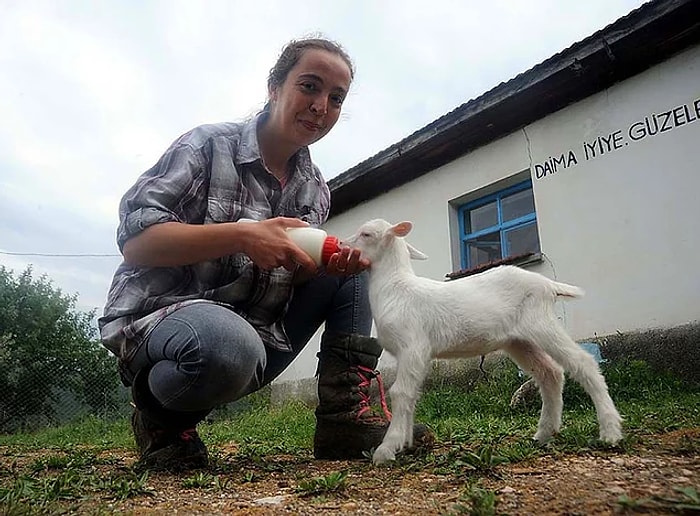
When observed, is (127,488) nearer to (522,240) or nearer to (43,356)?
(522,240)

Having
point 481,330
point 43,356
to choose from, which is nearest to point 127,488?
point 481,330

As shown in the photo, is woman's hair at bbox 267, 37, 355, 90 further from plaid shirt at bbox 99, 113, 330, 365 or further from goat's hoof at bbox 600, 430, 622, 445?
goat's hoof at bbox 600, 430, 622, 445

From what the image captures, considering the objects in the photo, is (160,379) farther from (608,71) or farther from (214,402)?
(608,71)

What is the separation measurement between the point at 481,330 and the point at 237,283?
114cm

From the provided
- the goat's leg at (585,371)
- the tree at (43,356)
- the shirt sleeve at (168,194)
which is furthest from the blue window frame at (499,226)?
the tree at (43,356)

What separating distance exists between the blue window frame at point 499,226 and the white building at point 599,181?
15 millimetres

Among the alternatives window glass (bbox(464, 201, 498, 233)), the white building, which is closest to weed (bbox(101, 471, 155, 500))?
the white building

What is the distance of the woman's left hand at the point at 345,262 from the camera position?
8.46 ft

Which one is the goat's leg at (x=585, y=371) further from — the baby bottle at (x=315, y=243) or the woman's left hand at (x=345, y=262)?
the baby bottle at (x=315, y=243)

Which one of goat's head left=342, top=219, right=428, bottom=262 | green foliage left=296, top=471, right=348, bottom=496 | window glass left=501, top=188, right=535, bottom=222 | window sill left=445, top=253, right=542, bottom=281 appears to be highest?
window glass left=501, top=188, right=535, bottom=222

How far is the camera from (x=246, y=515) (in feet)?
5.00

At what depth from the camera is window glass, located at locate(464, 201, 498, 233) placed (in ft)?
23.0

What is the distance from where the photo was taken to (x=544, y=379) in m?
2.75

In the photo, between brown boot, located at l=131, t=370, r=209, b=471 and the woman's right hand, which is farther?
brown boot, located at l=131, t=370, r=209, b=471
